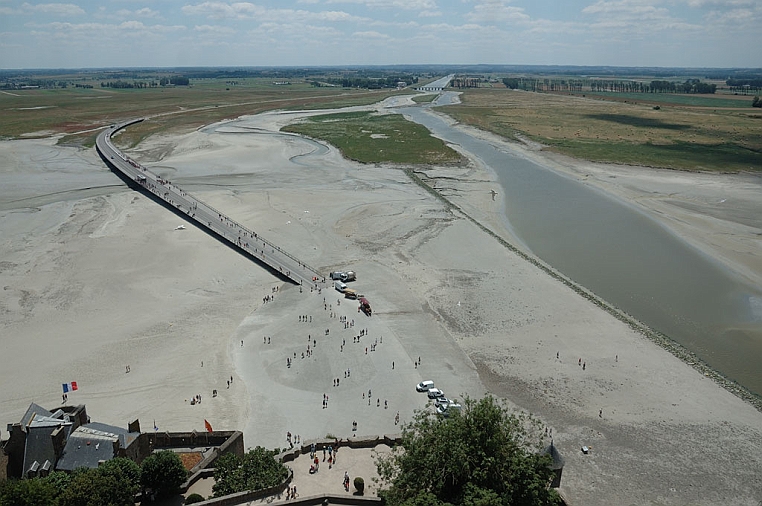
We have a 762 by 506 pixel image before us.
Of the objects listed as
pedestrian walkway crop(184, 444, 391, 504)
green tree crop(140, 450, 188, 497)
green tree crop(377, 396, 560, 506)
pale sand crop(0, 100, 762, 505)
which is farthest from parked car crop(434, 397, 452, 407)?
green tree crop(140, 450, 188, 497)

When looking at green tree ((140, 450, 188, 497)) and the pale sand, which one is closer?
green tree ((140, 450, 188, 497))

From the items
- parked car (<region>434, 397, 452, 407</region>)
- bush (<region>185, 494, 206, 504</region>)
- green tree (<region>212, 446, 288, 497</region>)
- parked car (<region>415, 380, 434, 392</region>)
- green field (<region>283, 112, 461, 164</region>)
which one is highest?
green field (<region>283, 112, 461, 164</region>)

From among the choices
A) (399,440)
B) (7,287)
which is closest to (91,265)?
(7,287)

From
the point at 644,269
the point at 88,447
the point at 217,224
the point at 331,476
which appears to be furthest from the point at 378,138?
Answer: the point at 88,447

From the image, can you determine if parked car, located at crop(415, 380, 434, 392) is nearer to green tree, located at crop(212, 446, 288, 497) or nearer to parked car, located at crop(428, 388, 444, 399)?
parked car, located at crop(428, 388, 444, 399)

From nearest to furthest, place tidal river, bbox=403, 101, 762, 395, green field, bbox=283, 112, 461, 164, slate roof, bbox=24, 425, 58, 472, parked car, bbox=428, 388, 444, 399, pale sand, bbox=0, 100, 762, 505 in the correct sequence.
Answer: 1. slate roof, bbox=24, 425, 58, 472
2. pale sand, bbox=0, 100, 762, 505
3. parked car, bbox=428, 388, 444, 399
4. tidal river, bbox=403, 101, 762, 395
5. green field, bbox=283, 112, 461, 164

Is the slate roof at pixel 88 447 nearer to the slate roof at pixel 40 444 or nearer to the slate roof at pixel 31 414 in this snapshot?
the slate roof at pixel 40 444

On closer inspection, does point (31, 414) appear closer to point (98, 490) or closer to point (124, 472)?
point (124, 472)
